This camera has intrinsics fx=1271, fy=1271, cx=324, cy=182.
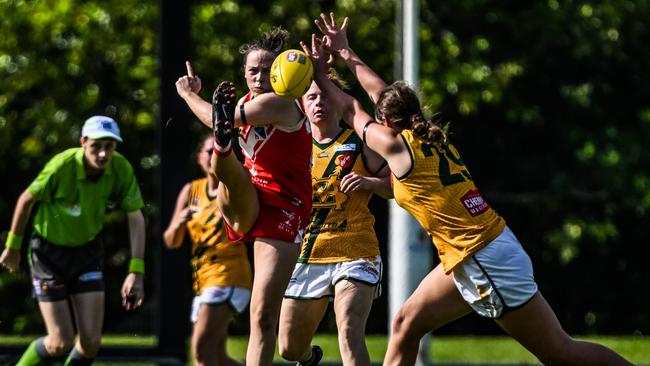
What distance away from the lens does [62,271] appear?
8867 mm

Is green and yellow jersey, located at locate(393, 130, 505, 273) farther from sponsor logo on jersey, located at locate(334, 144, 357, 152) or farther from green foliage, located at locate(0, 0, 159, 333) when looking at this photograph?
green foliage, located at locate(0, 0, 159, 333)

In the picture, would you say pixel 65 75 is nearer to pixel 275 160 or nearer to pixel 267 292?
pixel 275 160

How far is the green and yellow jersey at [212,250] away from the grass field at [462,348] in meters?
3.91

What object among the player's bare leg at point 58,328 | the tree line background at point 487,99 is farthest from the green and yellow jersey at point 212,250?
the tree line background at point 487,99

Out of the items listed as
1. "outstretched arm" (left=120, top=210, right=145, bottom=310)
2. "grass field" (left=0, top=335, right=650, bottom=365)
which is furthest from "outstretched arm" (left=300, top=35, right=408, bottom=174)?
"grass field" (left=0, top=335, right=650, bottom=365)

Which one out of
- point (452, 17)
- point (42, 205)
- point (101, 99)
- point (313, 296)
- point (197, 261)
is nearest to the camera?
point (313, 296)

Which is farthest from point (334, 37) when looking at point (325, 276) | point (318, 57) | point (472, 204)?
point (325, 276)

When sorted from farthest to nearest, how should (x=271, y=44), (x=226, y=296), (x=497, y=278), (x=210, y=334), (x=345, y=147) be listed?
(x=226, y=296) < (x=210, y=334) < (x=345, y=147) < (x=271, y=44) < (x=497, y=278)

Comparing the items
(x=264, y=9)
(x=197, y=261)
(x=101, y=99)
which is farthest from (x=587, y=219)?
(x=197, y=261)

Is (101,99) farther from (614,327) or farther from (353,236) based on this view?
(353,236)

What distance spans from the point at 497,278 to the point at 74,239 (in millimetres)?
3528

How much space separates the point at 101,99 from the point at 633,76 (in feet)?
28.7

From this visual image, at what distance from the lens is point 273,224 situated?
22.3 ft

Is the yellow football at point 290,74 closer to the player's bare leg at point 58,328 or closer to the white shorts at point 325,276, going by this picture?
the white shorts at point 325,276
